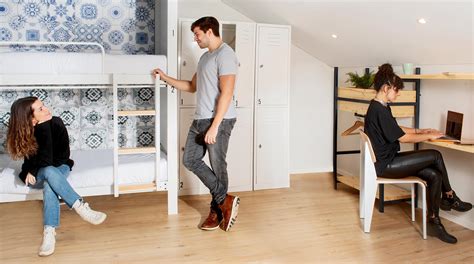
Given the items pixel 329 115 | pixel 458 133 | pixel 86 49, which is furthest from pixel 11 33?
pixel 458 133

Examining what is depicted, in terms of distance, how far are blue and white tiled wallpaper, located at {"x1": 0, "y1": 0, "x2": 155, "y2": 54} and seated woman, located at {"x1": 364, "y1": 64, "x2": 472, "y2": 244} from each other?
6.98ft

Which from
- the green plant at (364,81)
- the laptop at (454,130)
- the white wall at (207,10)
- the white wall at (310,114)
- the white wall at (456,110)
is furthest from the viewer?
the white wall at (310,114)

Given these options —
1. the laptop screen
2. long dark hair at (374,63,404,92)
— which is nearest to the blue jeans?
long dark hair at (374,63,404,92)

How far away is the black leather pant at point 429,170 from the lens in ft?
9.86

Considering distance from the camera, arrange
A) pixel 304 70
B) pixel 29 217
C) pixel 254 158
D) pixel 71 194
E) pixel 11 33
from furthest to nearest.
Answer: pixel 304 70 < pixel 254 158 < pixel 11 33 < pixel 29 217 < pixel 71 194

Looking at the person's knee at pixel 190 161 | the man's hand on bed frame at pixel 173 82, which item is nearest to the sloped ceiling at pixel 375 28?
the man's hand on bed frame at pixel 173 82

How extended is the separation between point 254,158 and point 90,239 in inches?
68.5

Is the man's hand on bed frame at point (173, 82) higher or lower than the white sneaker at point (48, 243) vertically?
higher

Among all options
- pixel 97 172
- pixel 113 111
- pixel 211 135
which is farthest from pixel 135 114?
pixel 211 135

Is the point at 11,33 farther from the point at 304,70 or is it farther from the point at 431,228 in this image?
the point at 431,228

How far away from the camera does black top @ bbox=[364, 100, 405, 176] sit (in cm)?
304

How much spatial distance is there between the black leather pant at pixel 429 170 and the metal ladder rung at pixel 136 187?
162 cm

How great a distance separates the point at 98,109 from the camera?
4039 millimetres

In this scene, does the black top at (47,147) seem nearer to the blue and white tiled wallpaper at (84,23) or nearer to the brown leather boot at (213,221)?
the brown leather boot at (213,221)
